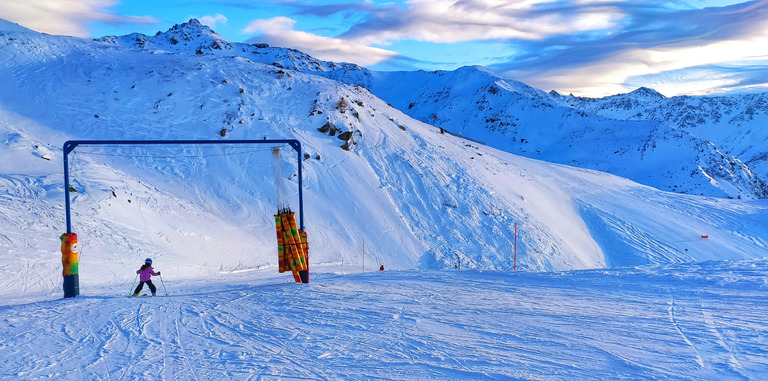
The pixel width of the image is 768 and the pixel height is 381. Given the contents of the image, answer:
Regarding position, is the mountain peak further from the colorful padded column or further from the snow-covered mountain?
the colorful padded column

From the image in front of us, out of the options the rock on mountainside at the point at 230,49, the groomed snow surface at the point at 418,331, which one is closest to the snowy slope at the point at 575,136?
the rock on mountainside at the point at 230,49

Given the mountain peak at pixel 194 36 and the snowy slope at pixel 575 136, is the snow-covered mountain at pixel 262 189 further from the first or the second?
the mountain peak at pixel 194 36

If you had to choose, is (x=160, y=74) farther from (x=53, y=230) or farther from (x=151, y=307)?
(x=151, y=307)

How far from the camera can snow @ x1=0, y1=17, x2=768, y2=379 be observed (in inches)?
295

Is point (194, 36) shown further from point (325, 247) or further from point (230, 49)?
point (325, 247)

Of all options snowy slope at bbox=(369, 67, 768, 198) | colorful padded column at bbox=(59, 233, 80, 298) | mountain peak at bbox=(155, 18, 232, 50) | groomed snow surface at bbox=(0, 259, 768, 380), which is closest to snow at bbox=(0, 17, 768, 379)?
groomed snow surface at bbox=(0, 259, 768, 380)

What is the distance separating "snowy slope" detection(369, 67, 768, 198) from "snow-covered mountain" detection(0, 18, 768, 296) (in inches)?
1460

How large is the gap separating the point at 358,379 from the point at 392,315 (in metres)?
3.39

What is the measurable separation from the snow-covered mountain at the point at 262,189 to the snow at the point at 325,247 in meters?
0.17

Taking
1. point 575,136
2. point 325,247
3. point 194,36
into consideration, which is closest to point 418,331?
point 325,247

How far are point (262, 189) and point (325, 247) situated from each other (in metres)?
6.73

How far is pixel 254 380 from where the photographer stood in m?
6.48

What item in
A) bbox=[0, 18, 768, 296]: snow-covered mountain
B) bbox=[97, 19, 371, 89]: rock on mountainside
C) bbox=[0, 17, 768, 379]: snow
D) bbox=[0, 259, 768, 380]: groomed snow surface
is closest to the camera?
bbox=[0, 259, 768, 380]: groomed snow surface

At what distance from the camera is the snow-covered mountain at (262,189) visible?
68.8 feet
